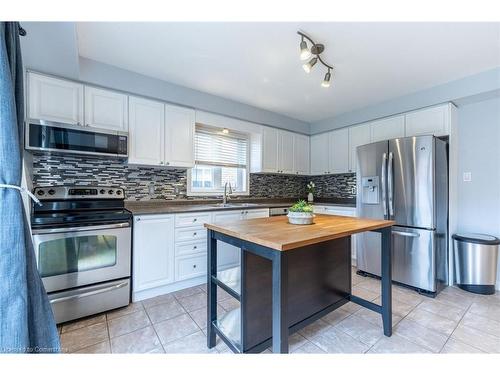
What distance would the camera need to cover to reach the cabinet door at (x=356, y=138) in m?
3.62

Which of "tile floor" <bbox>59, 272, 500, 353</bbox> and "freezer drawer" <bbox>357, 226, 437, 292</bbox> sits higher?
"freezer drawer" <bbox>357, 226, 437, 292</bbox>

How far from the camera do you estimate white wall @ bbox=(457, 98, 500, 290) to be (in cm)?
268

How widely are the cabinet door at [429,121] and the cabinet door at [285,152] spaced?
5.80ft

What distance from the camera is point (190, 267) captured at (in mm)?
2662

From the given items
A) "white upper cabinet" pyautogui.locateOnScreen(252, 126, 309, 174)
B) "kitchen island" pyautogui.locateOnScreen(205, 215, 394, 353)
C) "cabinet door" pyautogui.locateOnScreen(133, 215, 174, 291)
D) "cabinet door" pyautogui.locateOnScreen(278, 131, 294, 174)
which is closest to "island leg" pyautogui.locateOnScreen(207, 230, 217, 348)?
"kitchen island" pyautogui.locateOnScreen(205, 215, 394, 353)

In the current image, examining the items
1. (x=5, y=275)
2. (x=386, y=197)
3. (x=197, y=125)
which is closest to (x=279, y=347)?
(x=5, y=275)

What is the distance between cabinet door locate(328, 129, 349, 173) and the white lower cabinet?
2.24m

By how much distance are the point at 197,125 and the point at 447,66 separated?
302cm

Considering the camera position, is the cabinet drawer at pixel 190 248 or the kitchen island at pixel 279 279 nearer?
the kitchen island at pixel 279 279

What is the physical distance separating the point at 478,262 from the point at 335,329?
6.31 ft

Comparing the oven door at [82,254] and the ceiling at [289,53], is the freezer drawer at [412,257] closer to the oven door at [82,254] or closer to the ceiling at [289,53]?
the ceiling at [289,53]

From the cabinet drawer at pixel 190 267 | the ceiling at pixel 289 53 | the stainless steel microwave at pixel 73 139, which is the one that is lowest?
the cabinet drawer at pixel 190 267

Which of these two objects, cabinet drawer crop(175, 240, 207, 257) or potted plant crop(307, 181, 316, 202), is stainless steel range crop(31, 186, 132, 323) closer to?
cabinet drawer crop(175, 240, 207, 257)

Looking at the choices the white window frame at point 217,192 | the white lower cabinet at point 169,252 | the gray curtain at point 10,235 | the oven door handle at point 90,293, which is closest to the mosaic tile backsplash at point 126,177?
the white window frame at point 217,192
